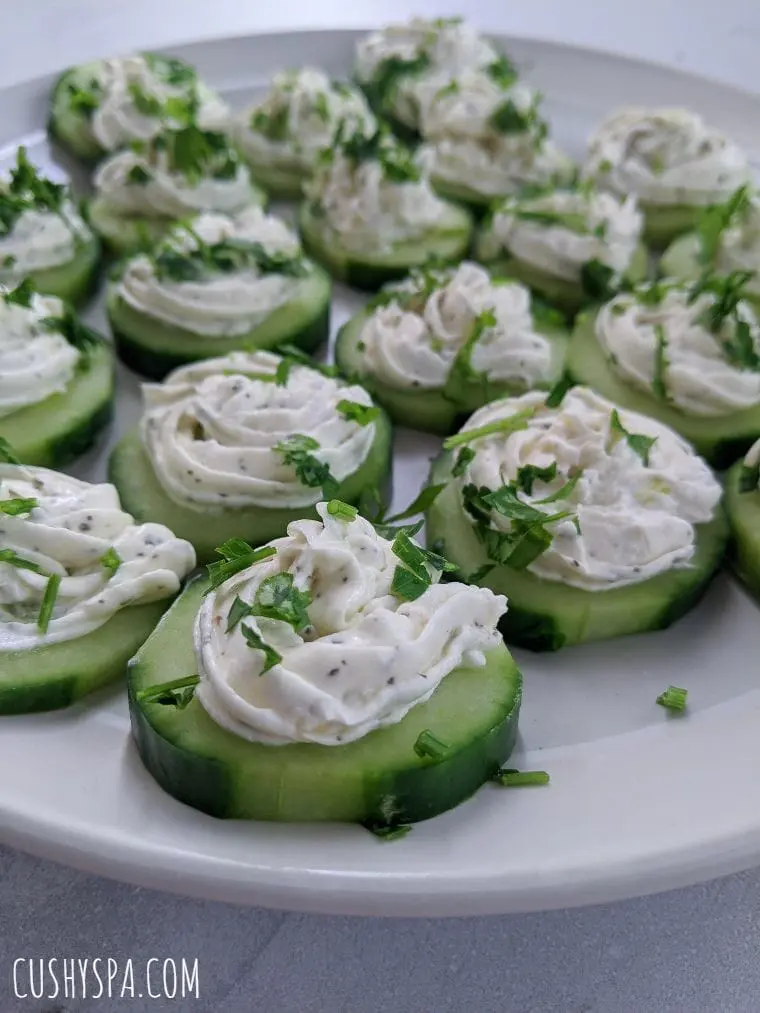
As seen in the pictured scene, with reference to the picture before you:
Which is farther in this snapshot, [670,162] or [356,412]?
[670,162]

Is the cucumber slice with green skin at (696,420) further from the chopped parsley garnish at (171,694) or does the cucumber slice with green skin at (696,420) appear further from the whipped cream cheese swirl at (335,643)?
the chopped parsley garnish at (171,694)

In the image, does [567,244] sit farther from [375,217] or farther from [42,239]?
[42,239]

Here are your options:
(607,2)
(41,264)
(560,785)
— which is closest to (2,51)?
(41,264)

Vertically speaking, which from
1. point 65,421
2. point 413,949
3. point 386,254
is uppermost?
point 386,254

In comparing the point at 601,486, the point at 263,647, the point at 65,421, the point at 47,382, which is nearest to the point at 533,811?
the point at 263,647

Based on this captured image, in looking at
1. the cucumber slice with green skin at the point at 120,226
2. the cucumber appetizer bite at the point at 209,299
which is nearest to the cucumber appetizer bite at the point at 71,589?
the cucumber appetizer bite at the point at 209,299

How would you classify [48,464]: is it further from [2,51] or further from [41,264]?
[2,51]

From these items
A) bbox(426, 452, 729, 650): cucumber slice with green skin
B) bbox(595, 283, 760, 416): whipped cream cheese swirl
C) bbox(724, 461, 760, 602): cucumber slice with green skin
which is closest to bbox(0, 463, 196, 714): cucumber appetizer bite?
bbox(426, 452, 729, 650): cucumber slice with green skin
